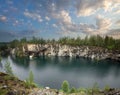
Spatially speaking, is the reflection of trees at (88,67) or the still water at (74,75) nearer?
the still water at (74,75)

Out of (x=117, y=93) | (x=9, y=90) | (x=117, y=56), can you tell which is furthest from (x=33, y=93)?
(x=117, y=56)

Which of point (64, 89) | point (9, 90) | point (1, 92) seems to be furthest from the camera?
point (64, 89)

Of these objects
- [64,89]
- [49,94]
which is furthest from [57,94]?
[64,89]

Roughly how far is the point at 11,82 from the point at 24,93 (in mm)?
8613

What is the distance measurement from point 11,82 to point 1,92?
1138cm

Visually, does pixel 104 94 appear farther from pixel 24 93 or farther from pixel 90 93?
Answer: pixel 24 93

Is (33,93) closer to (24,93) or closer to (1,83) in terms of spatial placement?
(24,93)

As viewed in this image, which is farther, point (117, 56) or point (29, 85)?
point (117, 56)

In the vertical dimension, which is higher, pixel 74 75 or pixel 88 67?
pixel 88 67

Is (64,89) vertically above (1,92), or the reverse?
(1,92)

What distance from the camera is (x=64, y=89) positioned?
189 ft

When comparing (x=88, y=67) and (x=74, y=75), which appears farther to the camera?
(x=88, y=67)

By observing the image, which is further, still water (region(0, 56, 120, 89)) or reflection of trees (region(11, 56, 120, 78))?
reflection of trees (region(11, 56, 120, 78))

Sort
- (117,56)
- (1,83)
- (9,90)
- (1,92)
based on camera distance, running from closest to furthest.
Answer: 1. (1,92)
2. (9,90)
3. (1,83)
4. (117,56)
